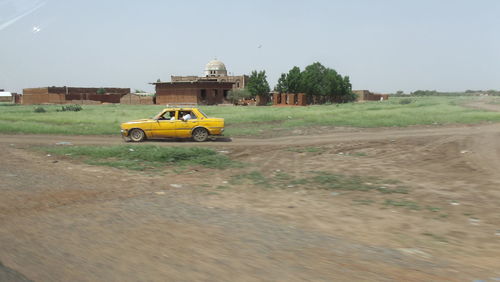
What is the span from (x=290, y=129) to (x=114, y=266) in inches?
679

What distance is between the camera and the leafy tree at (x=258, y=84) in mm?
62938

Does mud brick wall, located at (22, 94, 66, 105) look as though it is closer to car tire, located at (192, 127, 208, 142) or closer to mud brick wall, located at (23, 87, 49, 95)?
mud brick wall, located at (23, 87, 49, 95)

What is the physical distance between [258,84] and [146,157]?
173ft

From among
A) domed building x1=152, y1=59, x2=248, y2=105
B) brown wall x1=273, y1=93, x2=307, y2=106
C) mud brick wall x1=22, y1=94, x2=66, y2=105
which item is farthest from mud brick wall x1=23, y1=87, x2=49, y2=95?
brown wall x1=273, y1=93, x2=307, y2=106

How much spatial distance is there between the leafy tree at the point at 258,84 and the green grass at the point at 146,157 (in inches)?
1994

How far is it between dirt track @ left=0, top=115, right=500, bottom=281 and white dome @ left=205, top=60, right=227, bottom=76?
260 ft

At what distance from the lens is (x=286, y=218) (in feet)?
19.1

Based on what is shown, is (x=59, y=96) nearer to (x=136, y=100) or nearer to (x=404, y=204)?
(x=136, y=100)

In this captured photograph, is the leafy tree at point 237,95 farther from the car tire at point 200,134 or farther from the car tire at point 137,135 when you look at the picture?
the car tire at point 137,135

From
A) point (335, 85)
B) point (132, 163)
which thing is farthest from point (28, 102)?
point (132, 163)

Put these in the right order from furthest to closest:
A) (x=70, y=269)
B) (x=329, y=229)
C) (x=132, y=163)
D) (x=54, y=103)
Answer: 1. (x=54, y=103)
2. (x=132, y=163)
3. (x=329, y=229)
4. (x=70, y=269)

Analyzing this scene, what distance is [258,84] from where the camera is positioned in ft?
208

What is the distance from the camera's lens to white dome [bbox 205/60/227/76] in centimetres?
8812

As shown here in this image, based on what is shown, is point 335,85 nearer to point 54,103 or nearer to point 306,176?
point 54,103
